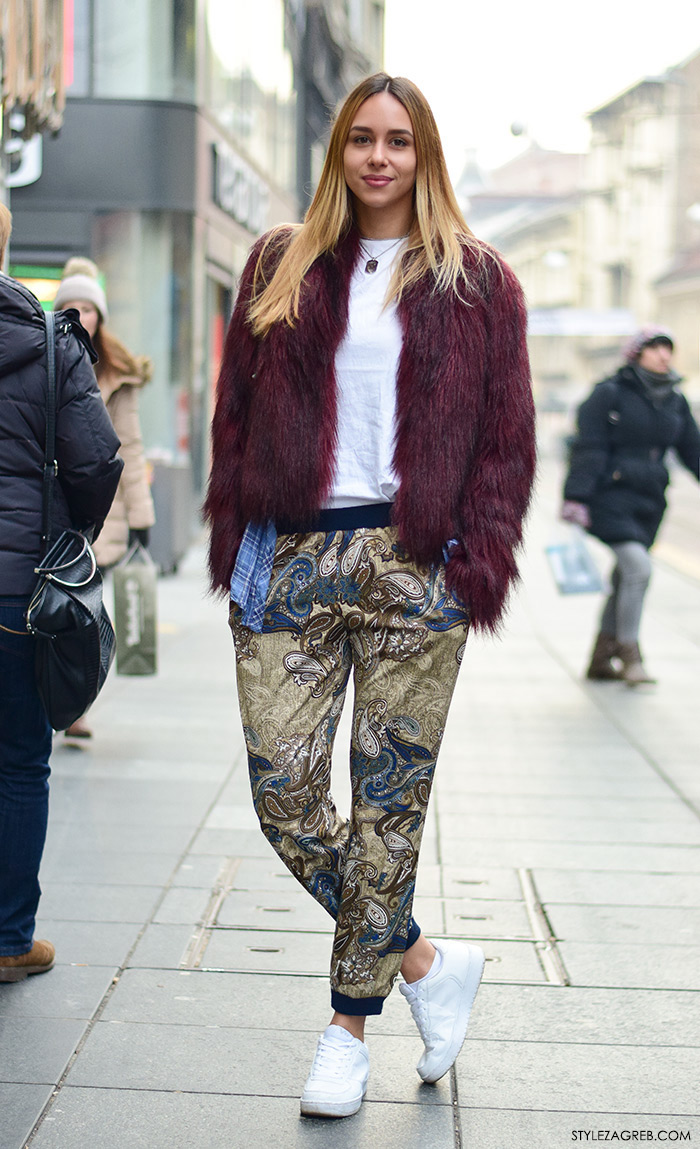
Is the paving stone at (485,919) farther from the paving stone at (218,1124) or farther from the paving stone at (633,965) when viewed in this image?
the paving stone at (218,1124)

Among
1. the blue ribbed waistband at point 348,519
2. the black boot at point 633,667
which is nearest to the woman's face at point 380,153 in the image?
the blue ribbed waistband at point 348,519

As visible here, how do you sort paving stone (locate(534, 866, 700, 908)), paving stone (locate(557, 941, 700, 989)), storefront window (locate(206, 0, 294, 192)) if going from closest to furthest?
paving stone (locate(557, 941, 700, 989)) → paving stone (locate(534, 866, 700, 908)) → storefront window (locate(206, 0, 294, 192))

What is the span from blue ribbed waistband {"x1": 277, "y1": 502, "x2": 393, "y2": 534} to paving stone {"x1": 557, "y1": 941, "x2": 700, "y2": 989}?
1371 mm

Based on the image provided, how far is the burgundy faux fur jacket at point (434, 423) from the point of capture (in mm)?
2668

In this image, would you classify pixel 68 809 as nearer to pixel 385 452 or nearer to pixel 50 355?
pixel 50 355

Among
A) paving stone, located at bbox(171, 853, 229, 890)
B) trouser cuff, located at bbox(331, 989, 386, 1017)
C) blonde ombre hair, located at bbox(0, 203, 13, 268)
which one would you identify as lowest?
paving stone, located at bbox(171, 853, 229, 890)

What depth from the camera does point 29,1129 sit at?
2590 mm

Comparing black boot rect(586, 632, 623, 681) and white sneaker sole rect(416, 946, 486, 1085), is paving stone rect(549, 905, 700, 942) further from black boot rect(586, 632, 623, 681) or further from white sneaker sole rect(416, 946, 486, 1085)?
black boot rect(586, 632, 623, 681)

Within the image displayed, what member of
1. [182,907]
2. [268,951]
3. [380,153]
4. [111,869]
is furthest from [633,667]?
[380,153]

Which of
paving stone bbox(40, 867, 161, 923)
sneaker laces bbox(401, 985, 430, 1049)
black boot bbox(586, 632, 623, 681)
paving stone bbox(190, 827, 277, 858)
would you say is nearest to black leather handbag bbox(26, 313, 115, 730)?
paving stone bbox(40, 867, 161, 923)

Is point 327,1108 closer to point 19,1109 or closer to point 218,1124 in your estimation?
point 218,1124

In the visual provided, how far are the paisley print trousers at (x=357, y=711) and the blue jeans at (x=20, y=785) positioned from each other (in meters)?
0.67

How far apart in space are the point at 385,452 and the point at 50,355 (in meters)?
0.83

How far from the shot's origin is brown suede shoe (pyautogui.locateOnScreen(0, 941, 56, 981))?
3.31 meters
